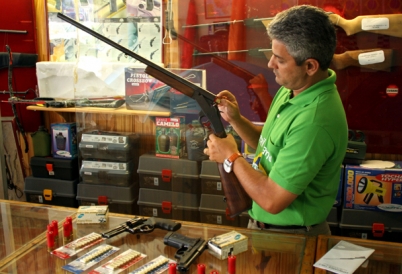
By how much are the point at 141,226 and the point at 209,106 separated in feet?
2.01

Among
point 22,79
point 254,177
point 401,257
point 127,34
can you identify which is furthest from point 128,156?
point 401,257

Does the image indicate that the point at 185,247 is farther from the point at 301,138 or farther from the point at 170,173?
the point at 170,173

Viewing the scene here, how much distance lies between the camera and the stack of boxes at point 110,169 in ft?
10.2

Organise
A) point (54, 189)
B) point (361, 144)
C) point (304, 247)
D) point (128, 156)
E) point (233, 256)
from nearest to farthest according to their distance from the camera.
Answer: point (233, 256) → point (304, 247) → point (361, 144) → point (128, 156) → point (54, 189)

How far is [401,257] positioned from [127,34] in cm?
255

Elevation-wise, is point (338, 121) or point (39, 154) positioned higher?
point (338, 121)

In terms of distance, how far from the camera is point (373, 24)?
2.67 metres

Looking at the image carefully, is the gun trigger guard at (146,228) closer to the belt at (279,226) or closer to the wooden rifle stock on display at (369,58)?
the belt at (279,226)

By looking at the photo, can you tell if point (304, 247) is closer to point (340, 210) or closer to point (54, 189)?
point (340, 210)

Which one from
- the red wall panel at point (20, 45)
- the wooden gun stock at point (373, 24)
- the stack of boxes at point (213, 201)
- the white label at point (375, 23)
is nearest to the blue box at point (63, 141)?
the red wall panel at point (20, 45)

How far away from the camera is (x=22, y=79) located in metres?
3.61

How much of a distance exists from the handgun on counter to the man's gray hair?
0.75 metres

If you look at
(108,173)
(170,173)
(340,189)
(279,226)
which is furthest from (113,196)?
(279,226)

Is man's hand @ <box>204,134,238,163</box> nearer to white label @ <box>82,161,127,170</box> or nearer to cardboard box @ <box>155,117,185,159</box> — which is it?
cardboard box @ <box>155,117,185,159</box>
